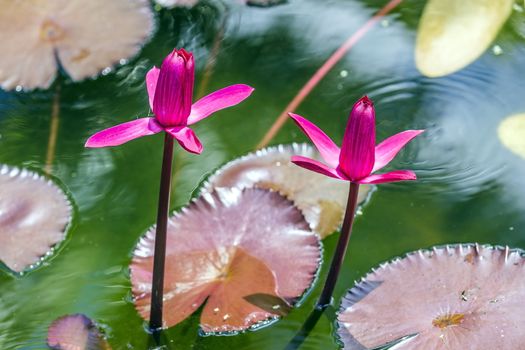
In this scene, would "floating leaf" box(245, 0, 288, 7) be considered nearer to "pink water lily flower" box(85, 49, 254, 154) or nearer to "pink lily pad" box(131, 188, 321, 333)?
"pink lily pad" box(131, 188, 321, 333)

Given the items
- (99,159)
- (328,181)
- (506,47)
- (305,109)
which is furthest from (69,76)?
(506,47)

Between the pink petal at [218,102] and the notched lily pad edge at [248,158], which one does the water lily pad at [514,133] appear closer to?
the notched lily pad edge at [248,158]

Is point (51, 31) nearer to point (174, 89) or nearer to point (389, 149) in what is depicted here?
point (174, 89)

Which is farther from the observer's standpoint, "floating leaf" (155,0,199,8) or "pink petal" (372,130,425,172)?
"floating leaf" (155,0,199,8)

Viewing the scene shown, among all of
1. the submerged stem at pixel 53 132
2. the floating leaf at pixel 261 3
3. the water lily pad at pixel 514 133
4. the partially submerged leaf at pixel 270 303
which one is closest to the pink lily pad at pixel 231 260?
the partially submerged leaf at pixel 270 303

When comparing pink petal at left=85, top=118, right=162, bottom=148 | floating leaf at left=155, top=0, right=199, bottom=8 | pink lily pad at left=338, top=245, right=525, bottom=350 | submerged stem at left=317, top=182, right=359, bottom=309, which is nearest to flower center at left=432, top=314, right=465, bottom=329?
pink lily pad at left=338, top=245, right=525, bottom=350

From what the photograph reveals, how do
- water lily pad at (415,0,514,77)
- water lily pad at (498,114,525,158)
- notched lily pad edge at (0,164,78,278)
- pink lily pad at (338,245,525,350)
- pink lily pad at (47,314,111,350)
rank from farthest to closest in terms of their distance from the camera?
water lily pad at (415,0,514,77) < water lily pad at (498,114,525,158) < notched lily pad edge at (0,164,78,278) < pink lily pad at (47,314,111,350) < pink lily pad at (338,245,525,350)
